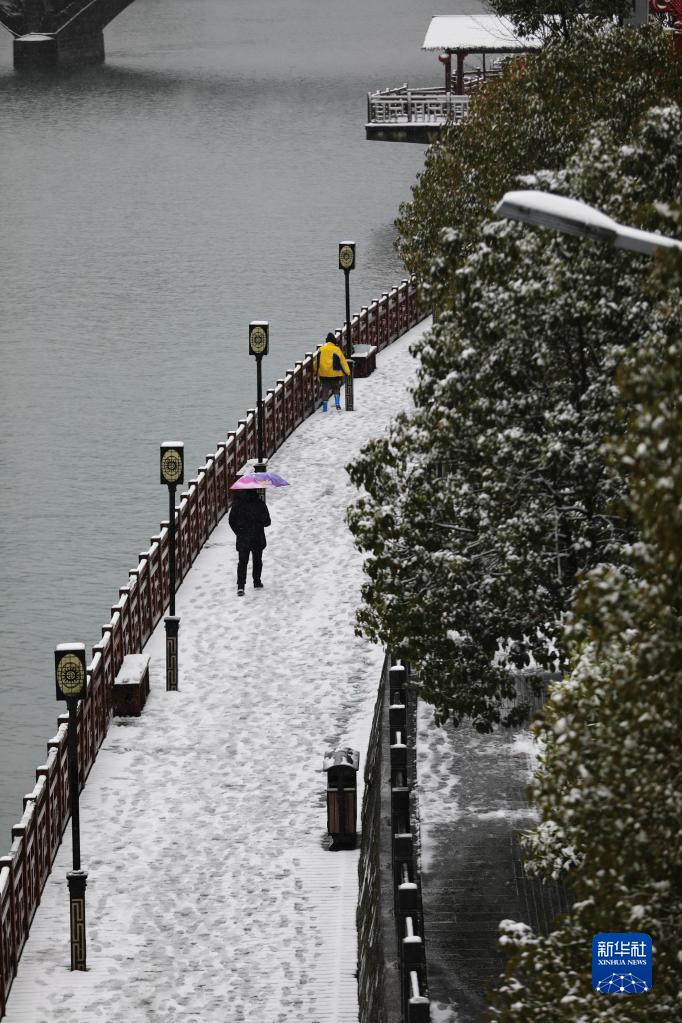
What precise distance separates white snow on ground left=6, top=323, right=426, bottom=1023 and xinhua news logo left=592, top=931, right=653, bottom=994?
4.85m

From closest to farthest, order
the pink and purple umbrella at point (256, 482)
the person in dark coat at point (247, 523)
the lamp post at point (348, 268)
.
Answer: the pink and purple umbrella at point (256, 482), the person in dark coat at point (247, 523), the lamp post at point (348, 268)

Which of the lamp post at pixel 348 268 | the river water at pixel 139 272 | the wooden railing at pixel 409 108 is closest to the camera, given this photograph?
the river water at pixel 139 272

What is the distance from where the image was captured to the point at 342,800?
565 inches

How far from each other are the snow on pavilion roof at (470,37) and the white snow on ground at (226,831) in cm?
3971

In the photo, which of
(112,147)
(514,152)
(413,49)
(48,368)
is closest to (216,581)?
(514,152)

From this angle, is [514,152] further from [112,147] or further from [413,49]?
[413,49]

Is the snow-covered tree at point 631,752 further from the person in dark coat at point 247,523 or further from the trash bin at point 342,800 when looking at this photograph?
the person in dark coat at point 247,523

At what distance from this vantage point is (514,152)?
73.3 ft

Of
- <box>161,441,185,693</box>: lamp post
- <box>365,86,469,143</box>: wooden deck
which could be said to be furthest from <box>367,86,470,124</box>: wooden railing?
<box>161,441,185,693</box>: lamp post

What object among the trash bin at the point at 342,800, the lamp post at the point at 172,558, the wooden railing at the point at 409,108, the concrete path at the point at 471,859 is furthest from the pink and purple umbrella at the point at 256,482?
the wooden railing at the point at 409,108

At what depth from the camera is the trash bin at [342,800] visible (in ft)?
47.1

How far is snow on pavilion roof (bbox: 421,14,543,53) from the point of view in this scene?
5783 cm

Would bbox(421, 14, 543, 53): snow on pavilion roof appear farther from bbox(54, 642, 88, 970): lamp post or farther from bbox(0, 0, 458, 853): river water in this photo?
bbox(54, 642, 88, 970): lamp post

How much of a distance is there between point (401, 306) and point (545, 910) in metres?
24.0
